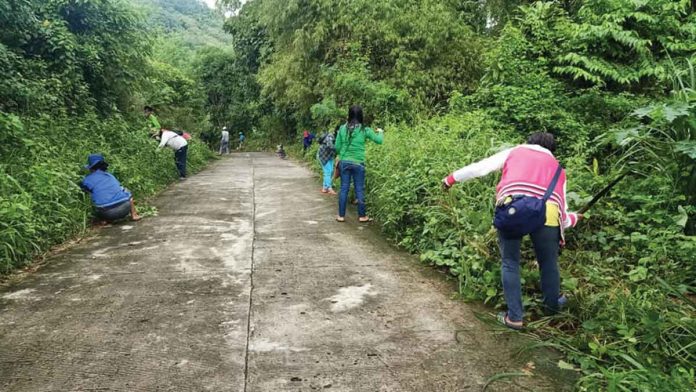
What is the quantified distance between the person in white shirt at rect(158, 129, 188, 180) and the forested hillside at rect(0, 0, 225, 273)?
0.77 feet

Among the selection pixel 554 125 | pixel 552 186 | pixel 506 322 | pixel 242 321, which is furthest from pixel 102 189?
pixel 554 125

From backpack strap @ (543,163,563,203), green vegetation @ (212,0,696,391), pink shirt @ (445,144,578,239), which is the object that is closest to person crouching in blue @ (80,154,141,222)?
green vegetation @ (212,0,696,391)

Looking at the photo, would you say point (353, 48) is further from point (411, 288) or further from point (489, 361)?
point (489, 361)

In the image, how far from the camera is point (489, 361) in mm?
3170

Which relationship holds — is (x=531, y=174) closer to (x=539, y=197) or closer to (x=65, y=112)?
(x=539, y=197)

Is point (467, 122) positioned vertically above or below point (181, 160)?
above

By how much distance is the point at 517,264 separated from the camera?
361 cm

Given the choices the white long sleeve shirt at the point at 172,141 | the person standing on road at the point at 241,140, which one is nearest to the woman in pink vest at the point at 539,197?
the white long sleeve shirt at the point at 172,141

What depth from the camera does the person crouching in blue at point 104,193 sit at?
671 cm

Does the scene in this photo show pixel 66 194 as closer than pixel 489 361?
No

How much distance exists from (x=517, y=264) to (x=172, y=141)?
382 inches

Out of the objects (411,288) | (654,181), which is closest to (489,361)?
(411,288)

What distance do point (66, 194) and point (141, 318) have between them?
11.6ft

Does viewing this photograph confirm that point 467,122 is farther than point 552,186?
Yes
